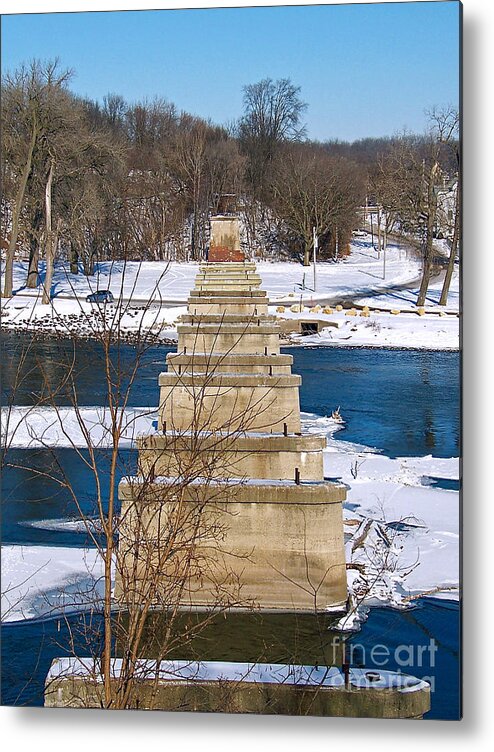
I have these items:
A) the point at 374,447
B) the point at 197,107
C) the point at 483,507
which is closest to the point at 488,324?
the point at 483,507

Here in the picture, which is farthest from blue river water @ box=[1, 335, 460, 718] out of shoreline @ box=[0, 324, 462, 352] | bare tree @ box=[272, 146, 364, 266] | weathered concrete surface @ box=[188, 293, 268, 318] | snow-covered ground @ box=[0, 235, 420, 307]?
bare tree @ box=[272, 146, 364, 266]

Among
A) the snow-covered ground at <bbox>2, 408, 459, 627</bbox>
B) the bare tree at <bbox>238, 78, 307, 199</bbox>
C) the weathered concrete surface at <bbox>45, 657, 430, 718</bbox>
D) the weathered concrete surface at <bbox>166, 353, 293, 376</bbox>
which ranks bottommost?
the weathered concrete surface at <bbox>45, 657, 430, 718</bbox>

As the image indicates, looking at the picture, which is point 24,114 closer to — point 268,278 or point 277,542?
point 277,542

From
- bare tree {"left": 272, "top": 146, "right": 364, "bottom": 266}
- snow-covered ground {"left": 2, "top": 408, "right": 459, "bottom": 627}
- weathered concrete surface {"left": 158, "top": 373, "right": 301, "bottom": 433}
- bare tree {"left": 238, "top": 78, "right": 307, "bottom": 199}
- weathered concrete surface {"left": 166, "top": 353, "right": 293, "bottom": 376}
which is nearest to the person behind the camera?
snow-covered ground {"left": 2, "top": 408, "right": 459, "bottom": 627}

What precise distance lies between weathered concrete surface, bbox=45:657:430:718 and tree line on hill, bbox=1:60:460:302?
7.54 feet

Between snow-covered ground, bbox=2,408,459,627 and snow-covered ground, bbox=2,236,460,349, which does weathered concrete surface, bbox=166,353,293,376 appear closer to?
snow-covered ground, bbox=2,236,460,349

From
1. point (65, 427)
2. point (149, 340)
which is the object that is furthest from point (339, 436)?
point (65, 427)

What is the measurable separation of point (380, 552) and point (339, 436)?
2971mm

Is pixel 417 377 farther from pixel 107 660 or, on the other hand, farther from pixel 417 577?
pixel 107 660

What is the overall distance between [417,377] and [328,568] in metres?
2.81

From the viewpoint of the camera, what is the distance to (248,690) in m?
5.47

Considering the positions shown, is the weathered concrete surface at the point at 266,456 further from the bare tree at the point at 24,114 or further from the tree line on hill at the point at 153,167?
the bare tree at the point at 24,114

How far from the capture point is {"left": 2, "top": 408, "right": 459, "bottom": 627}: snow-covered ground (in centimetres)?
641

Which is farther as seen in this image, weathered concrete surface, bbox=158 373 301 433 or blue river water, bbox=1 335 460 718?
weathered concrete surface, bbox=158 373 301 433
